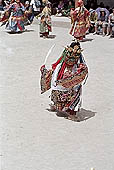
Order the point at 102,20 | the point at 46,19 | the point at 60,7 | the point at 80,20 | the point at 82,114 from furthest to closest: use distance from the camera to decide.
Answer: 1. the point at 60,7
2. the point at 102,20
3. the point at 46,19
4. the point at 80,20
5. the point at 82,114

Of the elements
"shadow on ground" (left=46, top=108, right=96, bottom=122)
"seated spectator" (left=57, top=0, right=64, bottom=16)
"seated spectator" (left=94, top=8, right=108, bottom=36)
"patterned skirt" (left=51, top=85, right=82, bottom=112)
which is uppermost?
"patterned skirt" (left=51, top=85, right=82, bottom=112)

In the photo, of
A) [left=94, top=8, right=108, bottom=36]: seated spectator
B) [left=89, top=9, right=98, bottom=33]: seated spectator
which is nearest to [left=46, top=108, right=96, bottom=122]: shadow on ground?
[left=94, top=8, right=108, bottom=36]: seated spectator

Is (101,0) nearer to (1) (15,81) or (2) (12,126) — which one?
(1) (15,81)

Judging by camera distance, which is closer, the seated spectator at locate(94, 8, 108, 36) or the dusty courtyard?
the dusty courtyard

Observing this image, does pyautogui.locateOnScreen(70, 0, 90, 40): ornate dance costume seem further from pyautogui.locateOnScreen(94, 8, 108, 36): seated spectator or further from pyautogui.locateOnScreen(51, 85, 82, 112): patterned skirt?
pyautogui.locateOnScreen(51, 85, 82, 112): patterned skirt

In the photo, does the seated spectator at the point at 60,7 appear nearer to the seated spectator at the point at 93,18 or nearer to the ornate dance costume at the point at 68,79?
the seated spectator at the point at 93,18

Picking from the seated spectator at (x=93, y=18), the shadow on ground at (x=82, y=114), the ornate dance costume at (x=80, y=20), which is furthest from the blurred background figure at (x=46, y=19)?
the shadow on ground at (x=82, y=114)

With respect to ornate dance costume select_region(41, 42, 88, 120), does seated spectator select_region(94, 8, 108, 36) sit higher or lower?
lower

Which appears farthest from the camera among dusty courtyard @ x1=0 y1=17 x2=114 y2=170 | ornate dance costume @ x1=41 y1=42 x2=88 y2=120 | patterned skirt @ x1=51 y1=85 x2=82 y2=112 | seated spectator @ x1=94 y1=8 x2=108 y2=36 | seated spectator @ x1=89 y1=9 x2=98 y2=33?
seated spectator @ x1=89 y1=9 x2=98 y2=33

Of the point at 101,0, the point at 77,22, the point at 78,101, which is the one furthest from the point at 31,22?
the point at 78,101

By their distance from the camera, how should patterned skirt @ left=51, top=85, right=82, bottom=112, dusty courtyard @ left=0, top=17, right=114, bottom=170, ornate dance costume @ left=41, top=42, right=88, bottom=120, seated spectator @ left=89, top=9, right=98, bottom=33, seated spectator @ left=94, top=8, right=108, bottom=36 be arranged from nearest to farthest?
dusty courtyard @ left=0, top=17, right=114, bottom=170
ornate dance costume @ left=41, top=42, right=88, bottom=120
patterned skirt @ left=51, top=85, right=82, bottom=112
seated spectator @ left=94, top=8, right=108, bottom=36
seated spectator @ left=89, top=9, right=98, bottom=33

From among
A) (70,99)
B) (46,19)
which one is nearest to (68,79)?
(70,99)

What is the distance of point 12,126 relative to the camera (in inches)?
258

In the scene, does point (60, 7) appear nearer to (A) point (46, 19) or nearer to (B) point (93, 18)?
(B) point (93, 18)
